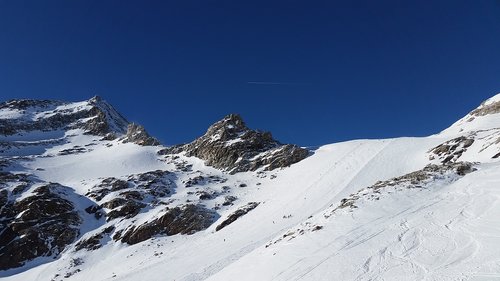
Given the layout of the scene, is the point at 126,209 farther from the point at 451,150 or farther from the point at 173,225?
the point at 451,150

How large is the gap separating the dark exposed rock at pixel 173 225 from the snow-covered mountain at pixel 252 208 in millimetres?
154

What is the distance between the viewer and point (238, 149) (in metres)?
70.8

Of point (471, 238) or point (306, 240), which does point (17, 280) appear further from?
point (471, 238)

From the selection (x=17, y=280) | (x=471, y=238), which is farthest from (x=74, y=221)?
(x=471, y=238)

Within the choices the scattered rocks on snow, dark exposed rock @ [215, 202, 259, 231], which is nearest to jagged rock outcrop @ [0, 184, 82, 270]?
dark exposed rock @ [215, 202, 259, 231]

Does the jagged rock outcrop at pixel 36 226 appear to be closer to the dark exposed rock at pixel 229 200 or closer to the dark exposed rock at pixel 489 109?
the dark exposed rock at pixel 229 200

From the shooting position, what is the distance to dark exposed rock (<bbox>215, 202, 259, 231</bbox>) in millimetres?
41116

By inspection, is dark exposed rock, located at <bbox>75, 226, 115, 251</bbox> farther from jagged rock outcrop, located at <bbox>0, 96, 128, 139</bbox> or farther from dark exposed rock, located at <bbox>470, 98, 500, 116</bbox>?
dark exposed rock, located at <bbox>470, 98, 500, 116</bbox>

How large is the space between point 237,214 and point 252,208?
6.98ft

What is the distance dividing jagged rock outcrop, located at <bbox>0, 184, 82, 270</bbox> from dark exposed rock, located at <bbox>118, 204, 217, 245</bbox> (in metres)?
8.44

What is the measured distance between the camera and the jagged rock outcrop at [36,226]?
43.9 m

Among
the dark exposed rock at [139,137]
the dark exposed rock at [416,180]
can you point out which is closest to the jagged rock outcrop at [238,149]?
the dark exposed rock at [139,137]

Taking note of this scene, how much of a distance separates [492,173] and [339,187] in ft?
52.2

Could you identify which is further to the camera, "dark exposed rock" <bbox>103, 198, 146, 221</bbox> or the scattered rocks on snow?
"dark exposed rock" <bbox>103, 198, 146, 221</bbox>
